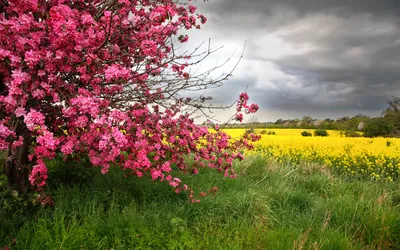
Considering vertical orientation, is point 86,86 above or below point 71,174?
above

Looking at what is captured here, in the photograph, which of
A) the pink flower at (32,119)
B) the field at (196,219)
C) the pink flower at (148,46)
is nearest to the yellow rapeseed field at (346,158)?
the field at (196,219)

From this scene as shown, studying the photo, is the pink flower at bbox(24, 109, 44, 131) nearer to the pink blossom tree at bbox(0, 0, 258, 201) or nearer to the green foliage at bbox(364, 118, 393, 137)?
the pink blossom tree at bbox(0, 0, 258, 201)

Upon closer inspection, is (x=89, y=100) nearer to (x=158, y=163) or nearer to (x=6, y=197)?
(x=158, y=163)

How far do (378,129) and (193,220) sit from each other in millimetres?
22280

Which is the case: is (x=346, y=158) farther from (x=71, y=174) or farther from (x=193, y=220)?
(x=71, y=174)

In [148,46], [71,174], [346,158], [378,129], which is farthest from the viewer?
[378,129]

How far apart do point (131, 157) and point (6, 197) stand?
1.99m

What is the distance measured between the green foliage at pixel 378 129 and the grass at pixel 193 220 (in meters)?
19.5

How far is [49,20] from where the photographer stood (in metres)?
3.54

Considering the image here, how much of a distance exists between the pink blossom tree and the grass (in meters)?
0.73

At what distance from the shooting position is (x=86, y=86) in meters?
4.43

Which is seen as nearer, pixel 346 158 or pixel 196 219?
pixel 196 219

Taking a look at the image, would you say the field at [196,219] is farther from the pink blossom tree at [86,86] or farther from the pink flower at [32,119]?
the pink flower at [32,119]

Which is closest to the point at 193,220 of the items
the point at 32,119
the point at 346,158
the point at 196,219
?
the point at 196,219
